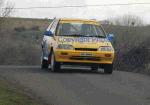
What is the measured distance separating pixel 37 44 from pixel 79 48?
47.9 metres

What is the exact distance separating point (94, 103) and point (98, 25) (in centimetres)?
883

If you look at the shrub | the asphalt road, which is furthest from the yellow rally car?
the shrub

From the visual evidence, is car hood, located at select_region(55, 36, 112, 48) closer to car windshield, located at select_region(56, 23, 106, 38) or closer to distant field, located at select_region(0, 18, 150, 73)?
car windshield, located at select_region(56, 23, 106, 38)

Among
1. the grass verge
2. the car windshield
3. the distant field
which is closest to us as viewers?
the grass verge

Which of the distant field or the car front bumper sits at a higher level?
the car front bumper

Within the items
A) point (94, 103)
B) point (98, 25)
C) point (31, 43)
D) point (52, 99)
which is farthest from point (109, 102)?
point (31, 43)

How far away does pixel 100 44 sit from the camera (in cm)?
2011

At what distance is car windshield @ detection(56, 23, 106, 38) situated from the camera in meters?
20.9

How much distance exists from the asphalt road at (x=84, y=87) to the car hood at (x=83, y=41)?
96cm

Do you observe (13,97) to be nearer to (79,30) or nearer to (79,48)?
(79,48)

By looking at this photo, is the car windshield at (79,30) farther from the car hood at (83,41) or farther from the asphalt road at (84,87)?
the asphalt road at (84,87)

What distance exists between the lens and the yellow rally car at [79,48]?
20.0 meters

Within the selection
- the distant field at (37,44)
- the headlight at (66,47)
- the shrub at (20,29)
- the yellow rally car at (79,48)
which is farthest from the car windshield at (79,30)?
the shrub at (20,29)

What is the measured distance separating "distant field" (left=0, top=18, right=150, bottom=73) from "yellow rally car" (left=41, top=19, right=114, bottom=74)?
188 cm
